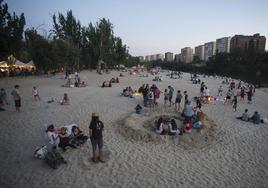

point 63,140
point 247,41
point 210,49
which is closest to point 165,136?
point 63,140

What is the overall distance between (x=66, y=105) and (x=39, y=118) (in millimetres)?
3464

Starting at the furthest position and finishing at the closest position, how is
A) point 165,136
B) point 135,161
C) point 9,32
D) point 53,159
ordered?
point 9,32
point 165,136
point 135,161
point 53,159

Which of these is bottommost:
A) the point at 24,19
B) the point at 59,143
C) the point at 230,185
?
the point at 230,185

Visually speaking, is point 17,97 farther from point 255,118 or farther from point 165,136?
point 255,118

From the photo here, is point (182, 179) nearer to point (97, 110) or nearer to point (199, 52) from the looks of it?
point (97, 110)

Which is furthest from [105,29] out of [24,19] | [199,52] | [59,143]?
[199,52]

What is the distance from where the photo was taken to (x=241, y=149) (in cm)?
886

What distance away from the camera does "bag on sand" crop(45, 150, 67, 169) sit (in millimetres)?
6633

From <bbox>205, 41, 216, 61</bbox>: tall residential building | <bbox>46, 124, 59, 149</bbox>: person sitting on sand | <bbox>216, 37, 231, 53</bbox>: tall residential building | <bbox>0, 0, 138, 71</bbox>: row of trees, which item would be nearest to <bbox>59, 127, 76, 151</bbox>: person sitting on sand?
<bbox>46, 124, 59, 149</bbox>: person sitting on sand

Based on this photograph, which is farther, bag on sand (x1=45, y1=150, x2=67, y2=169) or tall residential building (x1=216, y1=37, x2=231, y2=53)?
tall residential building (x1=216, y1=37, x2=231, y2=53)

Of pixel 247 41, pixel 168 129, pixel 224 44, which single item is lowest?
pixel 168 129

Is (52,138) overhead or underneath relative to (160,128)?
overhead

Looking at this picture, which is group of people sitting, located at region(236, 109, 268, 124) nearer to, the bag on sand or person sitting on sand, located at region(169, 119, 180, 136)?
person sitting on sand, located at region(169, 119, 180, 136)

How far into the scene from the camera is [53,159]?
665 centimetres
